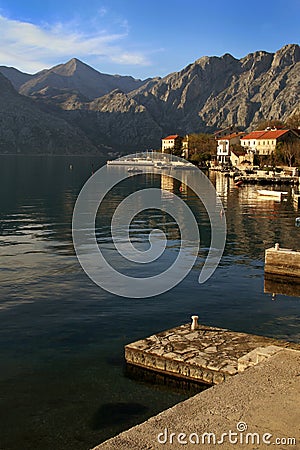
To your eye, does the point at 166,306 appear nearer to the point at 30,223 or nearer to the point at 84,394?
the point at 84,394

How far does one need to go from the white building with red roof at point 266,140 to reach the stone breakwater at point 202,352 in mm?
153223

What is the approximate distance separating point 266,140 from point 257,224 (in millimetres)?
123246

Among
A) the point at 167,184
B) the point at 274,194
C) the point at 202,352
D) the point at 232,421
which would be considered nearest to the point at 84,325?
the point at 202,352

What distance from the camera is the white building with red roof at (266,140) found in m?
164

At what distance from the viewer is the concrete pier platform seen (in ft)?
31.1

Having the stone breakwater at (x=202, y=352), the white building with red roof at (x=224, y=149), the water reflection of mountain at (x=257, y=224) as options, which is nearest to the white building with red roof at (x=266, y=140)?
the white building with red roof at (x=224, y=149)

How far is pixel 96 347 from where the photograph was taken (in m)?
19.4

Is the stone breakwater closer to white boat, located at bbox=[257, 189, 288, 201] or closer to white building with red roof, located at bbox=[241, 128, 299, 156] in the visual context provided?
white boat, located at bbox=[257, 189, 288, 201]

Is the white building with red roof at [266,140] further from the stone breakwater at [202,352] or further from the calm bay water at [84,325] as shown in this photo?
the stone breakwater at [202,352]

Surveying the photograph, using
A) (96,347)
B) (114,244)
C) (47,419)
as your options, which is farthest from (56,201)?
(47,419)

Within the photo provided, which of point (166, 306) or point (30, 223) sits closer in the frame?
point (166, 306)

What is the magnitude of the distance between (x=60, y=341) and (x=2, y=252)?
19401mm

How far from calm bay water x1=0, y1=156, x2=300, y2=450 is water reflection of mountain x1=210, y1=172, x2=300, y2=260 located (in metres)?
0.30

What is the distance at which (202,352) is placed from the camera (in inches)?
671
